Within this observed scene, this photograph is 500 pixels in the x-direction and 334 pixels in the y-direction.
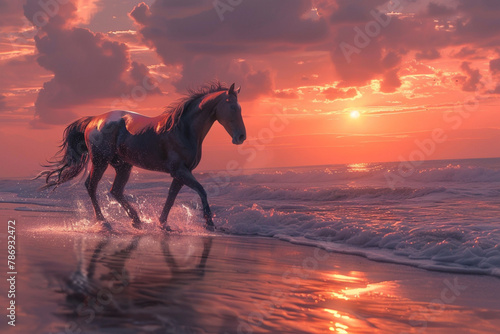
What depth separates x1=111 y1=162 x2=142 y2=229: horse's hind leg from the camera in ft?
30.0

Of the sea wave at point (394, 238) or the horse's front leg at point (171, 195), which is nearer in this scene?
the sea wave at point (394, 238)

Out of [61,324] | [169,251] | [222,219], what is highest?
[61,324]

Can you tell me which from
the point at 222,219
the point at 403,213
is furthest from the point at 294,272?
the point at 403,213

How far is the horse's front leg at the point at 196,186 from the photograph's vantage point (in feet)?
26.1

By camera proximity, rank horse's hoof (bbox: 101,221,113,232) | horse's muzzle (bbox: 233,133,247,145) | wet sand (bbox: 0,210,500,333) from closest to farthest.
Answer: wet sand (bbox: 0,210,500,333)
horse's muzzle (bbox: 233,133,247,145)
horse's hoof (bbox: 101,221,113,232)

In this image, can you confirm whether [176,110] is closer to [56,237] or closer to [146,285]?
[56,237]

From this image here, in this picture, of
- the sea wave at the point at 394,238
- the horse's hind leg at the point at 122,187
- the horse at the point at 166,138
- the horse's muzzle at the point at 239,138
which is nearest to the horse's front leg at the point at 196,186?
the horse at the point at 166,138

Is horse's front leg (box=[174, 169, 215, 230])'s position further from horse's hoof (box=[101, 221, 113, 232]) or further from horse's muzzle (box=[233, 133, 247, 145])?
horse's hoof (box=[101, 221, 113, 232])

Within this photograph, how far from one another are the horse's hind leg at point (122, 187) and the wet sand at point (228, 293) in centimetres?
241

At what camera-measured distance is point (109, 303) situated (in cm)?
339

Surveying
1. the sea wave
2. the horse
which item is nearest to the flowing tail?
the horse

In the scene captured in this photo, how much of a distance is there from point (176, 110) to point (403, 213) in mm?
5592

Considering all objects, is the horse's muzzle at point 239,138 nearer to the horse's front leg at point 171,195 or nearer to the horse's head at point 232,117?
the horse's head at point 232,117

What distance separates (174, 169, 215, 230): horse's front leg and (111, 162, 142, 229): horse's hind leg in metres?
1.38
